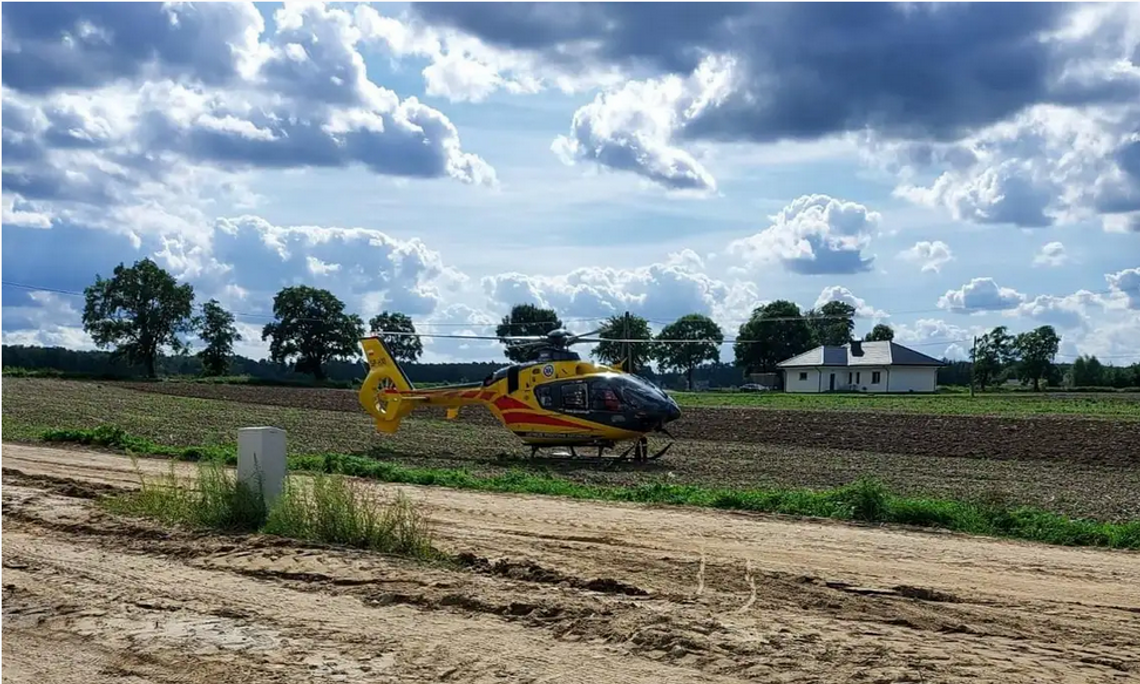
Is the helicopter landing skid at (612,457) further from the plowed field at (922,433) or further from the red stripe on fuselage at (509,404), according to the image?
the plowed field at (922,433)

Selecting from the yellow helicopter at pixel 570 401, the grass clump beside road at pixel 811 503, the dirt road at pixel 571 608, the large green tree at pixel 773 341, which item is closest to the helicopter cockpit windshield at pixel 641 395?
the yellow helicopter at pixel 570 401

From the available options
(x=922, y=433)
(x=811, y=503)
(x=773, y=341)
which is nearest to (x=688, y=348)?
(x=773, y=341)

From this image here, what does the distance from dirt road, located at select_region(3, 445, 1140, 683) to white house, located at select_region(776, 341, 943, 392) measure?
270ft

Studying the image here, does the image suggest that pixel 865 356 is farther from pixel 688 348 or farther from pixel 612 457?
pixel 612 457

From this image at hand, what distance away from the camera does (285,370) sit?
100875mm

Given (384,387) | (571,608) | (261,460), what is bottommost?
(571,608)

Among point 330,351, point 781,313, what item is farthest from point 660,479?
point 781,313

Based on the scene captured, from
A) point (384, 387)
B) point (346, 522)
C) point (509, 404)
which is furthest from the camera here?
point (384, 387)

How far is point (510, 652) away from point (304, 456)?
47.7 ft

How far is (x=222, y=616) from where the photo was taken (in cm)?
834

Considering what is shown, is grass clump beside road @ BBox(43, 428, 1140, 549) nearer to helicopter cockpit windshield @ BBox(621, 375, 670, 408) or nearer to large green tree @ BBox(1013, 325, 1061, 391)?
helicopter cockpit windshield @ BBox(621, 375, 670, 408)

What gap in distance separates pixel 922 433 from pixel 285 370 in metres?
77.8

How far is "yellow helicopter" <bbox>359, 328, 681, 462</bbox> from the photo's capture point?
22.6 meters

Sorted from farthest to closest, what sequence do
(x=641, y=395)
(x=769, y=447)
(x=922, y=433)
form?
(x=922, y=433), (x=769, y=447), (x=641, y=395)
